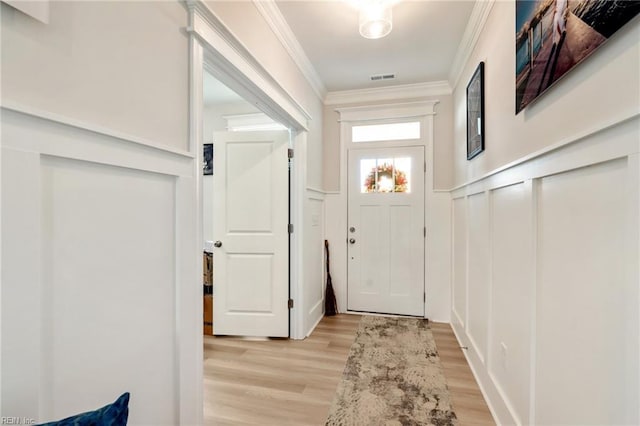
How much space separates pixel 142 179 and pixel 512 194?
1.76m

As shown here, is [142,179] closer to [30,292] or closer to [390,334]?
[30,292]

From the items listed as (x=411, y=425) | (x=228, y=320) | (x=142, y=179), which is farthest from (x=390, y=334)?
(x=142, y=179)

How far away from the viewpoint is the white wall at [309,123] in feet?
5.80

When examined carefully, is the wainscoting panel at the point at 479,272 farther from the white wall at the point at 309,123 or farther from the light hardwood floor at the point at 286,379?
the white wall at the point at 309,123

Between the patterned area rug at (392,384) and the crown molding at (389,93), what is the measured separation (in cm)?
263

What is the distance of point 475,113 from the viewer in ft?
7.44

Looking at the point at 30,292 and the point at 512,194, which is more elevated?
the point at 512,194

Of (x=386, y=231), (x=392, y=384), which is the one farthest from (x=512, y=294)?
(x=386, y=231)

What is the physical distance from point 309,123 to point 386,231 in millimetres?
1536

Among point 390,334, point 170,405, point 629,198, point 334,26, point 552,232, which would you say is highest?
point 334,26

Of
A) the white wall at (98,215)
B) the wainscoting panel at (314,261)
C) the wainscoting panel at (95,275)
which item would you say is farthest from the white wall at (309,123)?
the wainscoting panel at (95,275)

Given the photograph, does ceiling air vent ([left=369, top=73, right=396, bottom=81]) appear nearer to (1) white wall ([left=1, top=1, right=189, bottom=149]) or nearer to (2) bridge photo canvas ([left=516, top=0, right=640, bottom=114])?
(2) bridge photo canvas ([left=516, top=0, right=640, bottom=114])

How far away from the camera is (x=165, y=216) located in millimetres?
1213

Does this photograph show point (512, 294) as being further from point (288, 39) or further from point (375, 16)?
point (288, 39)
